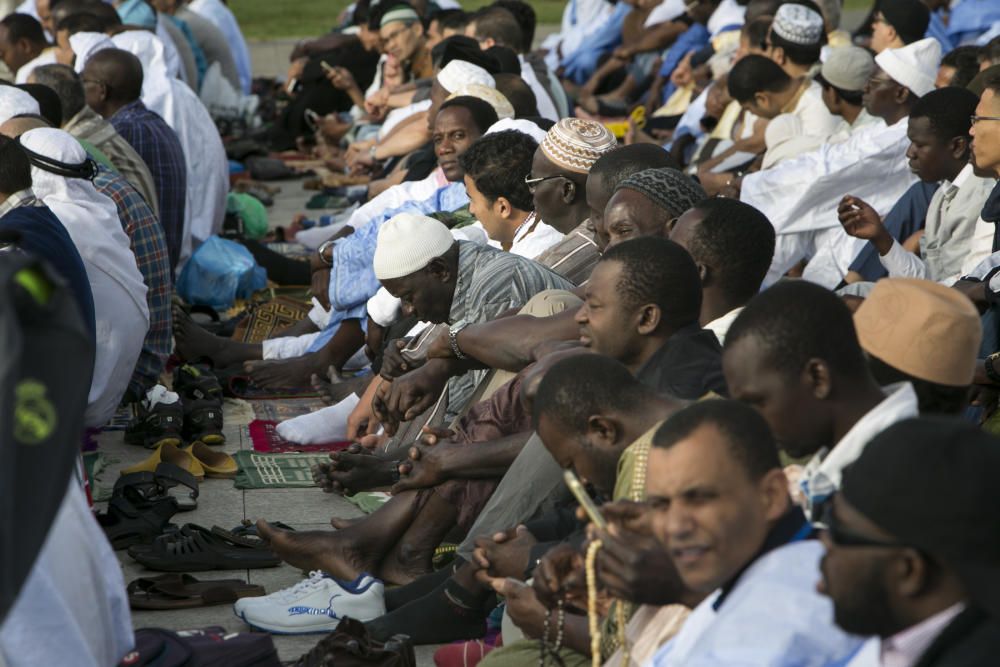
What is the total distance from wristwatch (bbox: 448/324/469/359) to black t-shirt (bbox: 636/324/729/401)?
1054 millimetres

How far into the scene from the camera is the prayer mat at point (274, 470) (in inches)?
243

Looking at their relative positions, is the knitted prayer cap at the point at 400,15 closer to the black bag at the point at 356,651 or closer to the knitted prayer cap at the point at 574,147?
the knitted prayer cap at the point at 574,147

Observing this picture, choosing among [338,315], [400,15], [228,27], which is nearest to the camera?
[338,315]

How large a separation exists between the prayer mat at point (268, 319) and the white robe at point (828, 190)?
264 centimetres

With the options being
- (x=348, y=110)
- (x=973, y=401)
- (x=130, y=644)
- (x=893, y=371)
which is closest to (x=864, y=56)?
(x=973, y=401)

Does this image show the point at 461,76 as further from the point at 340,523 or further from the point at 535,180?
the point at 340,523

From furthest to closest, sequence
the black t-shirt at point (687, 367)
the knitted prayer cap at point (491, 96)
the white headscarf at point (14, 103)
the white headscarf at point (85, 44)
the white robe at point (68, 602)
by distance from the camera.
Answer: the white headscarf at point (85, 44) < the knitted prayer cap at point (491, 96) < the white headscarf at point (14, 103) < the black t-shirt at point (687, 367) < the white robe at point (68, 602)

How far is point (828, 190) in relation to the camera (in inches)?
282

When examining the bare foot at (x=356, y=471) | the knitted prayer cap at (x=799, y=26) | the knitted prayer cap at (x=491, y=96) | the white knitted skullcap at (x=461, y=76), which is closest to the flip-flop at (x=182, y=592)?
the bare foot at (x=356, y=471)

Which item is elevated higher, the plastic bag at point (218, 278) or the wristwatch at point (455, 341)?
the wristwatch at point (455, 341)

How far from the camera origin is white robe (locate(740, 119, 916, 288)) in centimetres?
709

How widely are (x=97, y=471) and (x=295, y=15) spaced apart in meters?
19.7

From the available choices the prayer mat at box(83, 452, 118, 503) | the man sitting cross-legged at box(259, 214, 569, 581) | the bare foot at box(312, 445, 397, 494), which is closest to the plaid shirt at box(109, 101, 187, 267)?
the prayer mat at box(83, 452, 118, 503)

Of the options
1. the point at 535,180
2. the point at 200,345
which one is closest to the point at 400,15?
the point at 200,345
